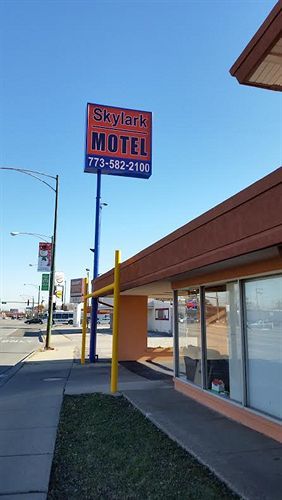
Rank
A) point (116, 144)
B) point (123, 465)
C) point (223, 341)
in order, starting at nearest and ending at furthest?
1. point (123, 465)
2. point (223, 341)
3. point (116, 144)

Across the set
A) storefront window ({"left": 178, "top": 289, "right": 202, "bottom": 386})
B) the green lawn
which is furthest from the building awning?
the green lawn

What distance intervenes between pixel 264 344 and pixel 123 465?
108 inches

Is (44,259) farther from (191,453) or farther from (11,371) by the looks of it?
(191,453)

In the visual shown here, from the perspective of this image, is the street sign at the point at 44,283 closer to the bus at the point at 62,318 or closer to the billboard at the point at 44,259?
the billboard at the point at 44,259

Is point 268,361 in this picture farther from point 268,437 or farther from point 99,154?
point 99,154

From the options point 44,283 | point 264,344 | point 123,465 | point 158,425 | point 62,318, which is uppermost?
point 44,283

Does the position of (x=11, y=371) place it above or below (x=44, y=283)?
below

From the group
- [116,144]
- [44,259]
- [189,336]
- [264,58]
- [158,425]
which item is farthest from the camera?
[44,259]

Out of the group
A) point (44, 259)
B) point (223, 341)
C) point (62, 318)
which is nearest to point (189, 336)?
point (223, 341)

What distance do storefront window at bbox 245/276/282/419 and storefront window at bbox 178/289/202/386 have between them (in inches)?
86.1

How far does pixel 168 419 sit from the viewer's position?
291 inches

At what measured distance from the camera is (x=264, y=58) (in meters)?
6.04

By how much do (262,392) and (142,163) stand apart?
40.3ft

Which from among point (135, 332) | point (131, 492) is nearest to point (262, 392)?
point (131, 492)
